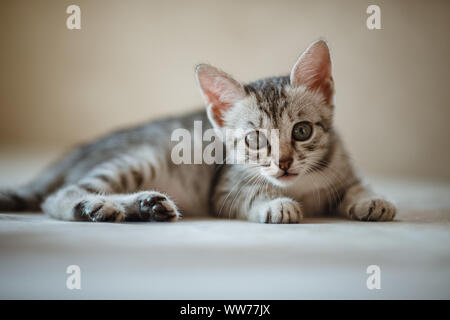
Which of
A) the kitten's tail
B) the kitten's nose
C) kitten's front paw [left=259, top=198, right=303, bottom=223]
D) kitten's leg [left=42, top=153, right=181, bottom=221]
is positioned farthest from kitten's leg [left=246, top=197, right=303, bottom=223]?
the kitten's tail

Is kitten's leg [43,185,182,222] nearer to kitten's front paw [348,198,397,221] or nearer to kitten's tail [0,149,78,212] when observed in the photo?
kitten's tail [0,149,78,212]

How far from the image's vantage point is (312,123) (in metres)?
1.47

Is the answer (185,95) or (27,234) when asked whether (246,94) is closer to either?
(27,234)

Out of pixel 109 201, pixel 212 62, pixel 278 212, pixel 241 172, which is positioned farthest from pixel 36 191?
pixel 212 62

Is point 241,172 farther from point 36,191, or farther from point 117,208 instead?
point 36,191

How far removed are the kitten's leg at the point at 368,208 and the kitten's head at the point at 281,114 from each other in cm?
18

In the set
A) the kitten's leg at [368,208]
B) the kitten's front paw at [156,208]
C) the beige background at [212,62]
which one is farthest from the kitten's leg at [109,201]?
the beige background at [212,62]

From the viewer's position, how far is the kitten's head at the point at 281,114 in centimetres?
140

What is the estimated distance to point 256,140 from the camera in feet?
4.77

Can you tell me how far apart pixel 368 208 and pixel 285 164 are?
0.32m
